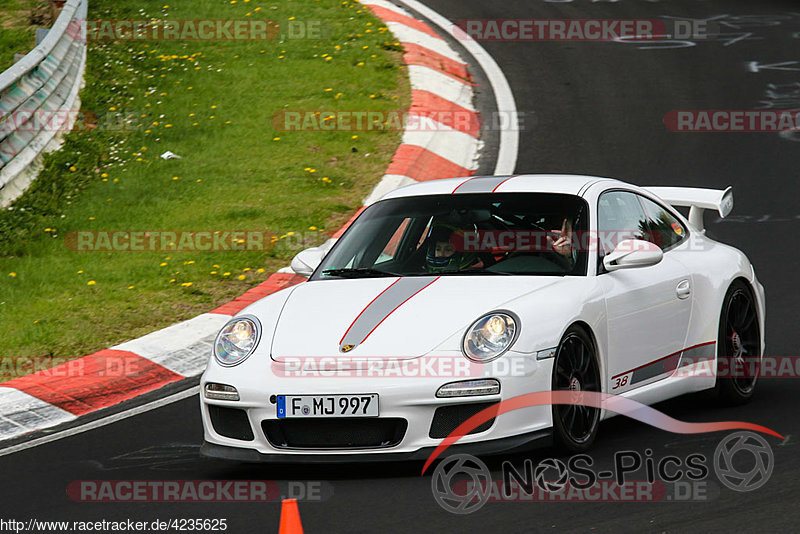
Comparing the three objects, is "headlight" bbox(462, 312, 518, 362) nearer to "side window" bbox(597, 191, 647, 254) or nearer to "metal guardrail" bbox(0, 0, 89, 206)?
"side window" bbox(597, 191, 647, 254)

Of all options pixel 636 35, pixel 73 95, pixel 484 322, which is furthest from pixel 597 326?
pixel 636 35

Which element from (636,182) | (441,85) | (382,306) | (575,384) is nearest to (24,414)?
(382,306)

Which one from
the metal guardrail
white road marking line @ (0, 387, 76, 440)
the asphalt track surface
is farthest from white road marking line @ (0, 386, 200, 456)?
the metal guardrail

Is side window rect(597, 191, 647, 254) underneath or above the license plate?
above

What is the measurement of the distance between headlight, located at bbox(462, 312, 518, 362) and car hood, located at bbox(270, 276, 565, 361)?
0.05 meters

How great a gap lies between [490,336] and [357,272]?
118cm

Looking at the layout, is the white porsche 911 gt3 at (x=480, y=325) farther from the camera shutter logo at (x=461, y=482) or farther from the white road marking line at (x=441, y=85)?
the white road marking line at (x=441, y=85)

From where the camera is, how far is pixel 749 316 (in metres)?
7.09

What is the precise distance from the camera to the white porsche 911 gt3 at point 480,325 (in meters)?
5.31

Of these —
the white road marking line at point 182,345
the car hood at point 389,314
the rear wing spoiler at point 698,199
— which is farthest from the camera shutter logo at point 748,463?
the white road marking line at point 182,345

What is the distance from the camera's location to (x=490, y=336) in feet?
17.8

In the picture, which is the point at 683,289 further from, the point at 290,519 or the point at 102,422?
the point at 102,422

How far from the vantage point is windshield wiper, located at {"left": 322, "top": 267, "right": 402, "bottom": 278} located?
629 centimetres

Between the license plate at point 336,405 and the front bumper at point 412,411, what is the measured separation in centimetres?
2
